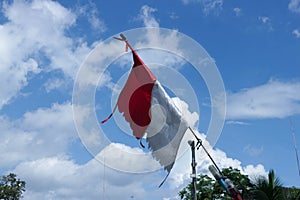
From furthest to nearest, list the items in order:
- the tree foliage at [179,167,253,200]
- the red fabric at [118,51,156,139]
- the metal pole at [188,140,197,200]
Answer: the tree foliage at [179,167,253,200], the red fabric at [118,51,156,139], the metal pole at [188,140,197,200]

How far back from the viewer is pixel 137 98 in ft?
41.3

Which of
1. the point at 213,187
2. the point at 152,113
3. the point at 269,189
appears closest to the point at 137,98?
the point at 152,113

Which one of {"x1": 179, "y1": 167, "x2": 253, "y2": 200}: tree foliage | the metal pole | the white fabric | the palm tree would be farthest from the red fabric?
{"x1": 179, "y1": 167, "x2": 253, "y2": 200}: tree foliage

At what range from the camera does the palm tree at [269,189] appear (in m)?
19.2

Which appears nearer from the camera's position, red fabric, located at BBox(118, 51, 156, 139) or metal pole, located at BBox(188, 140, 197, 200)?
metal pole, located at BBox(188, 140, 197, 200)

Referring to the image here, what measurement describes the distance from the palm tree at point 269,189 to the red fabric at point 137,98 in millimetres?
9182

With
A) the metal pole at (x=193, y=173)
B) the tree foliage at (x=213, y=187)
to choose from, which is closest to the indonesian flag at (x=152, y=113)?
the metal pole at (x=193, y=173)

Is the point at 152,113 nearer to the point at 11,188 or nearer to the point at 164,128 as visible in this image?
the point at 164,128

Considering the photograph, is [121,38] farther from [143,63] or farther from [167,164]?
[167,164]

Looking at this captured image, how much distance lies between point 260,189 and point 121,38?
10786mm

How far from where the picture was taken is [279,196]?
1916cm

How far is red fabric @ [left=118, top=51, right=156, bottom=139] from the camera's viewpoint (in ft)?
40.2

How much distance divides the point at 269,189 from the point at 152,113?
936 centimetres

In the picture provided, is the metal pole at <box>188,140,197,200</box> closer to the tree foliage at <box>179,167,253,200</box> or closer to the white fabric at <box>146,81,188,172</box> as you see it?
the white fabric at <box>146,81,188,172</box>
